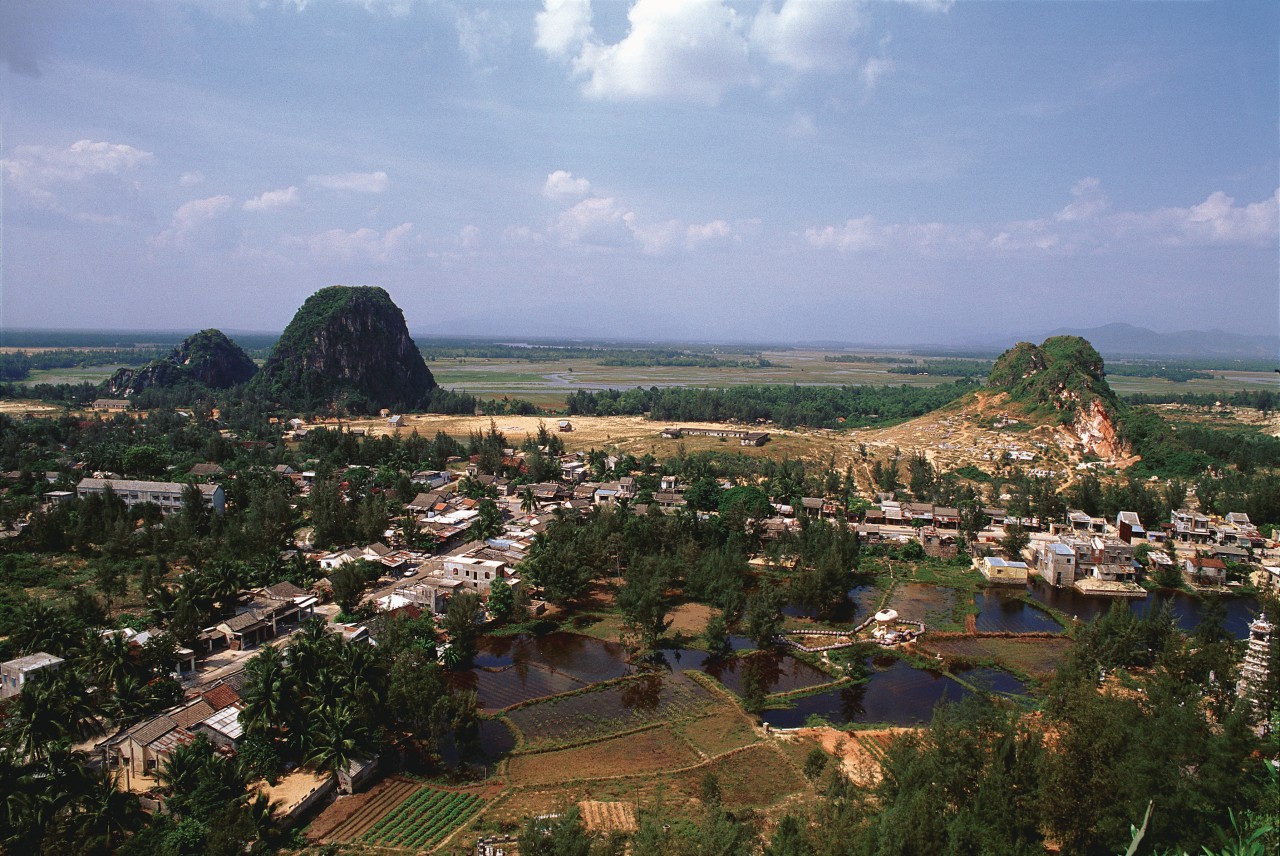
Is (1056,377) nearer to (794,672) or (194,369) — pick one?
(794,672)

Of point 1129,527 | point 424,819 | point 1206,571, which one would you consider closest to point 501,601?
point 424,819

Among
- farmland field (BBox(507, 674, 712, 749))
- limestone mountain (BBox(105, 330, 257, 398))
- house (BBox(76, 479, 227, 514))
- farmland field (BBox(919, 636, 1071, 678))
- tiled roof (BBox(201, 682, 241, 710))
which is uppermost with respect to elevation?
limestone mountain (BBox(105, 330, 257, 398))

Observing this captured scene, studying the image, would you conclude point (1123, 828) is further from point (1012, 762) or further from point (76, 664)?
point (76, 664)

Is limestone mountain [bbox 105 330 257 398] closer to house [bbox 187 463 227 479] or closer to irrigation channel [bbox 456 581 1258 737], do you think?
house [bbox 187 463 227 479]

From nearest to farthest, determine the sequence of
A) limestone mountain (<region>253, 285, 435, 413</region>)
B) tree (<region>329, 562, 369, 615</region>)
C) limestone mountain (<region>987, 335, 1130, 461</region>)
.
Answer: tree (<region>329, 562, 369, 615</region>) → limestone mountain (<region>987, 335, 1130, 461</region>) → limestone mountain (<region>253, 285, 435, 413</region>)

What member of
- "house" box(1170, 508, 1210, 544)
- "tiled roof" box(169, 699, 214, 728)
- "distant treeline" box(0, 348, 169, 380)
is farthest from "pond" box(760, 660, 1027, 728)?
"distant treeline" box(0, 348, 169, 380)
